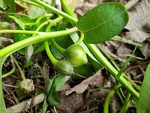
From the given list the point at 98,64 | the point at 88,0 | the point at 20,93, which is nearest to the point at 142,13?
the point at 88,0

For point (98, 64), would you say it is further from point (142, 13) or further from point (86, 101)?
point (142, 13)

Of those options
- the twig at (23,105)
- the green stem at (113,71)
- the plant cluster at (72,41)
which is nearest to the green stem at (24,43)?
the plant cluster at (72,41)

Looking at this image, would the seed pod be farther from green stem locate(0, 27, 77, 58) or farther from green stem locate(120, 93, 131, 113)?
green stem locate(120, 93, 131, 113)

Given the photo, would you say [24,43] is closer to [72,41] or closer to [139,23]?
[72,41]

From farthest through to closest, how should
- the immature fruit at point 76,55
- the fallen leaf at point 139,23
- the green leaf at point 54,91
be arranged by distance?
the fallen leaf at point 139,23 < the green leaf at point 54,91 < the immature fruit at point 76,55

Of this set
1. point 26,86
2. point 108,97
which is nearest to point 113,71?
point 108,97

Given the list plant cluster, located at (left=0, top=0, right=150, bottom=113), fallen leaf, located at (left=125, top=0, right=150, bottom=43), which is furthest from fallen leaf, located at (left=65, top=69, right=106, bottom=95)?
fallen leaf, located at (left=125, top=0, right=150, bottom=43)

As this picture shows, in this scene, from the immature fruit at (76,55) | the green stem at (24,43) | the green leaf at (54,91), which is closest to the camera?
the green stem at (24,43)

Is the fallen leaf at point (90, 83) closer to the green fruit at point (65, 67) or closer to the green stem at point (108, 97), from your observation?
the green stem at point (108, 97)
